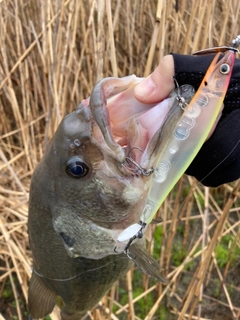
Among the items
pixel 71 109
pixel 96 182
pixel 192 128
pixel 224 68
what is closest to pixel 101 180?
pixel 96 182

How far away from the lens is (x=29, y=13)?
8.59 feet

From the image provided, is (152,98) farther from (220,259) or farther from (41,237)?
(220,259)

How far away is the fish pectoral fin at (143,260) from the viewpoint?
3.45ft

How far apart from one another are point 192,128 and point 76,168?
1.00 feet

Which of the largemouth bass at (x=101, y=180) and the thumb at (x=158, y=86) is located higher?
the thumb at (x=158, y=86)

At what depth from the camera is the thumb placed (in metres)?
1.03

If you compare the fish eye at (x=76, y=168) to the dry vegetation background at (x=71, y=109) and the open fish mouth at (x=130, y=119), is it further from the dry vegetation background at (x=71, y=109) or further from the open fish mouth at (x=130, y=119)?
the dry vegetation background at (x=71, y=109)

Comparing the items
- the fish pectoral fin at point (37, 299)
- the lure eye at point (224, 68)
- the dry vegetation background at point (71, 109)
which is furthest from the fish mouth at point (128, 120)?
the dry vegetation background at point (71, 109)

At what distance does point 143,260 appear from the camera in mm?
1069

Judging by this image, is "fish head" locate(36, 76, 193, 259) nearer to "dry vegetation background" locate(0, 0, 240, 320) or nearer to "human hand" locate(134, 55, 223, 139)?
"human hand" locate(134, 55, 223, 139)

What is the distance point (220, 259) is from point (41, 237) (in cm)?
178

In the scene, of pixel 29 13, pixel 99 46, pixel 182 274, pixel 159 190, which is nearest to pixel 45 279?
pixel 159 190

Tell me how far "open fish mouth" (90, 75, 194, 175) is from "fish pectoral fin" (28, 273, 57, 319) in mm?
509

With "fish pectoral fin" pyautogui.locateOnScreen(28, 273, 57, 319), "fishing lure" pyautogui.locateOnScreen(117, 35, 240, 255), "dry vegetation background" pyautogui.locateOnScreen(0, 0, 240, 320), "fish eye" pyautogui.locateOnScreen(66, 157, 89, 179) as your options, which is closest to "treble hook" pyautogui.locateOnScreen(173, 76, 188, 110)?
"fishing lure" pyautogui.locateOnScreen(117, 35, 240, 255)
